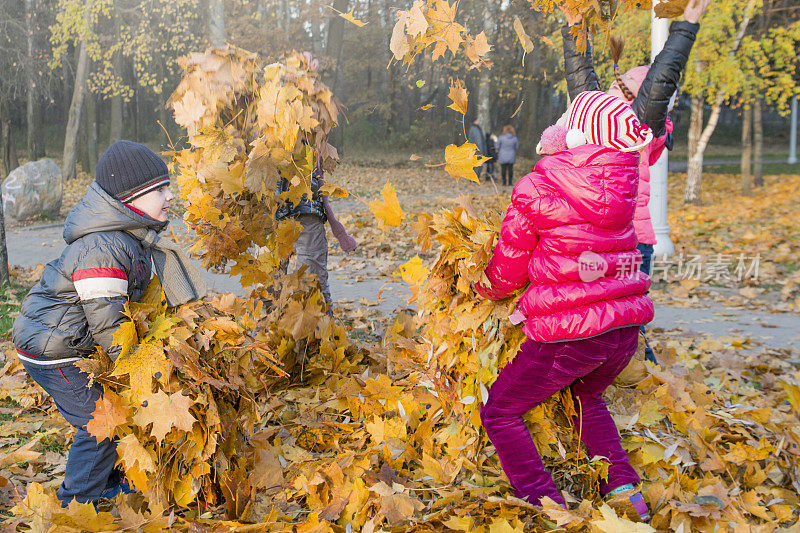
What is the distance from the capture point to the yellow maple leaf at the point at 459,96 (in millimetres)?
2471

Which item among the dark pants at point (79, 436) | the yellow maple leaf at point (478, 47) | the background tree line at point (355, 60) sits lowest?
the dark pants at point (79, 436)

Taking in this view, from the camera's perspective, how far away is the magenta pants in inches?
89.0

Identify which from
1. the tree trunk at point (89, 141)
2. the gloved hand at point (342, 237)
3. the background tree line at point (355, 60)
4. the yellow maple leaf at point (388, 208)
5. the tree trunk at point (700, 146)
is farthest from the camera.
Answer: the tree trunk at point (89, 141)

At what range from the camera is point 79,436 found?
2518 millimetres

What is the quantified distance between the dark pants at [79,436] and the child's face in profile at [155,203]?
690 millimetres

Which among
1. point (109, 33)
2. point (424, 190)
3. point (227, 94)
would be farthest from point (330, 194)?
point (109, 33)

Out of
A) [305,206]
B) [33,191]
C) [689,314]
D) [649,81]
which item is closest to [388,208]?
[305,206]

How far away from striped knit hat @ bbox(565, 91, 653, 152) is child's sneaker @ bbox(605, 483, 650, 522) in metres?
1.32

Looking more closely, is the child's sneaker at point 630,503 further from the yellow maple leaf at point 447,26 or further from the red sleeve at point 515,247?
the yellow maple leaf at point 447,26

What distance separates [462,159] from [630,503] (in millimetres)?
1537

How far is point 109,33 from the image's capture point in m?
20.3

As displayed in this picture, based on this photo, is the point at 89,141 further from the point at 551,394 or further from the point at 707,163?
the point at 707,163

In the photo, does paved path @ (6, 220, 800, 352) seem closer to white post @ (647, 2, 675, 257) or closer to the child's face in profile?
the child's face in profile

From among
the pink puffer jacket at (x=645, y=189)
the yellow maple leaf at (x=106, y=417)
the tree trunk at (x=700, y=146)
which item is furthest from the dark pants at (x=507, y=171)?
the yellow maple leaf at (x=106, y=417)
